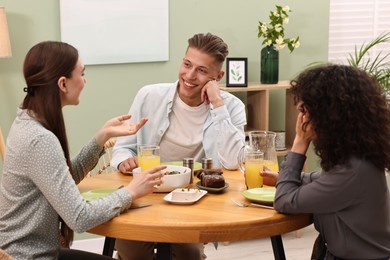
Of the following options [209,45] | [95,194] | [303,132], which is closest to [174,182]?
[95,194]

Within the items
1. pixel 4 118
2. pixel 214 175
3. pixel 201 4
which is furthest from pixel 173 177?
pixel 201 4

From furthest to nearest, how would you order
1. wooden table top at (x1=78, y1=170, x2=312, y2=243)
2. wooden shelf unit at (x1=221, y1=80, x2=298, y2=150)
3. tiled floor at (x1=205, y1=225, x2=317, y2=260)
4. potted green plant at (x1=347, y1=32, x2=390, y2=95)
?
potted green plant at (x1=347, y1=32, x2=390, y2=95) → wooden shelf unit at (x1=221, y1=80, x2=298, y2=150) → tiled floor at (x1=205, y1=225, x2=317, y2=260) → wooden table top at (x1=78, y1=170, x2=312, y2=243)

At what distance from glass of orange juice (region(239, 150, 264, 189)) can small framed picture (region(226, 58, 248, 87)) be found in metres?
1.66

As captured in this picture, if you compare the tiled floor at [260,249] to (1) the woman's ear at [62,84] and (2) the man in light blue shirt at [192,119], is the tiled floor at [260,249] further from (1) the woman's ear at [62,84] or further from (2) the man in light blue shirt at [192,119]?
(1) the woman's ear at [62,84]

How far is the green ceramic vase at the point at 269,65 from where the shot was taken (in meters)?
3.84

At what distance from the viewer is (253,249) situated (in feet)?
12.6

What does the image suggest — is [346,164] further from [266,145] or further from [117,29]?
[117,29]

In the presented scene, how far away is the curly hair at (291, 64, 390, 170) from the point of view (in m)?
1.81

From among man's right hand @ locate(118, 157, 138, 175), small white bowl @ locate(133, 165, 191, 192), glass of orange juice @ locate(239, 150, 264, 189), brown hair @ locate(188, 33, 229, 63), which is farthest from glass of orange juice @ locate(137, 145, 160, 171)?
brown hair @ locate(188, 33, 229, 63)

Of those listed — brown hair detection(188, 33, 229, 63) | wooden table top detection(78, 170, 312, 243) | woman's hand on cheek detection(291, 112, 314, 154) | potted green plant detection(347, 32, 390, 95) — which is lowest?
wooden table top detection(78, 170, 312, 243)

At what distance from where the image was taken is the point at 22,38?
11.4 ft

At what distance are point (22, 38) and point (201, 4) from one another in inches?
43.6

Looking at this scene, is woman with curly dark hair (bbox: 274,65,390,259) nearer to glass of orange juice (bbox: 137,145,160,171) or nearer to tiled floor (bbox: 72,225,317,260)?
glass of orange juice (bbox: 137,145,160,171)

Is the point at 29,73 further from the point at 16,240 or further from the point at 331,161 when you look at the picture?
the point at 331,161
